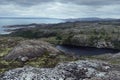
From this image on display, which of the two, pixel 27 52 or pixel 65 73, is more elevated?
pixel 27 52

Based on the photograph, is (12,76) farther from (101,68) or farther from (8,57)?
(8,57)

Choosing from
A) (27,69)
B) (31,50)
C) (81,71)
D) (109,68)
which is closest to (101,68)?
(109,68)

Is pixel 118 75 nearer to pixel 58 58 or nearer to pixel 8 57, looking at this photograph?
pixel 58 58

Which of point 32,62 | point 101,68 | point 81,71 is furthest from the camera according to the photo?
point 32,62

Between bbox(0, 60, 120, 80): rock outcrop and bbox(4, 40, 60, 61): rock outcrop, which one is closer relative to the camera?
→ bbox(0, 60, 120, 80): rock outcrop

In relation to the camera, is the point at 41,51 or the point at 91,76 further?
the point at 41,51

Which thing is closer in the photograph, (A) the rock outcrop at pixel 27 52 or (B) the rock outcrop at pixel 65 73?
(B) the rock outcrop at pixel 65 73

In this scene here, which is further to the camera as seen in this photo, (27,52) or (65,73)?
(27,52)

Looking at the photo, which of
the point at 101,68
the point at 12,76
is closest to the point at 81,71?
the point at 101,68

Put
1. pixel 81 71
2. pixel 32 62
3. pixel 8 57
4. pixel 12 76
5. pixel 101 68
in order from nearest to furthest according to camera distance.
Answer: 1. pixel 12 76
2. pixel 81 71
3. pixel 101 68
4. pixel 32 62
5. pixel 8 57
